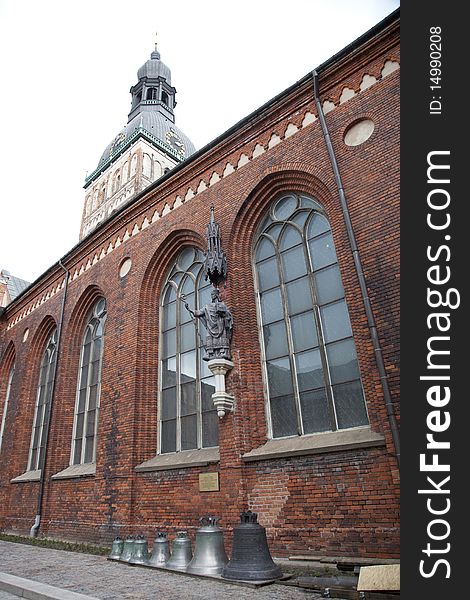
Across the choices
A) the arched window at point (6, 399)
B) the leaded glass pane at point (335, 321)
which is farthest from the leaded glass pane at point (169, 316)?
the arched window at point (6, 399)

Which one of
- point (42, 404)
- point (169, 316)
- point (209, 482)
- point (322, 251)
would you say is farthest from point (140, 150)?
point (209, 482)

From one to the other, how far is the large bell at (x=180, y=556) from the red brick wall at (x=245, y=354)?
0.93 meters

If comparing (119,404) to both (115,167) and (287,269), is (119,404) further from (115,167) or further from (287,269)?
(115,167)

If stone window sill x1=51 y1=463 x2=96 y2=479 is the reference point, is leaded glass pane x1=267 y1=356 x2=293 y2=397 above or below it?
above

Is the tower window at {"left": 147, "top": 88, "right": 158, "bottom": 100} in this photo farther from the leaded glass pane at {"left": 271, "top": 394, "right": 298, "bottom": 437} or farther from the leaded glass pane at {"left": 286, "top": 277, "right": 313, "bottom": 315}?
the leaded glass pane at {"left": 271, "top": 394, "right": 298, "bottom": 437}

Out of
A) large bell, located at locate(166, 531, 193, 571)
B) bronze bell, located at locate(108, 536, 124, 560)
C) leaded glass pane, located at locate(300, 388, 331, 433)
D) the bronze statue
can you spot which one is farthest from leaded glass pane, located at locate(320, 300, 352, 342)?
bronze bell, located at locate(108, 536, 124, 560)

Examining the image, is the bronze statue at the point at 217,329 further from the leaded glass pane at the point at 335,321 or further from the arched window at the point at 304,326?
the leaded glass pane at the point at 335,321

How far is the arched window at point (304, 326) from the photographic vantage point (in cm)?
733

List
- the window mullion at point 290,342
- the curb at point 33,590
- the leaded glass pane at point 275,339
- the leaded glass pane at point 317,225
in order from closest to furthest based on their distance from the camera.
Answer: the curb at point 33,590, the window mullion at point 290,342, the leaded glass pane at point 275,339, the leaded glass pane at point 317,225

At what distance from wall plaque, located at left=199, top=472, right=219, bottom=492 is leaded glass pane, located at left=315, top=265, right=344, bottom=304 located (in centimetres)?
376

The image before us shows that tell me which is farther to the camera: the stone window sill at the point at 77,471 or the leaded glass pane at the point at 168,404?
the stone window sill at the point at 77,471

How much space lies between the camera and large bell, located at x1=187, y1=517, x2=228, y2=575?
6150 mm

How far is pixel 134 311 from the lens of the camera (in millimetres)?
11344

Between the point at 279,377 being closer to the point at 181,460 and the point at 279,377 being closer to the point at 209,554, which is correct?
the point at 181,460
